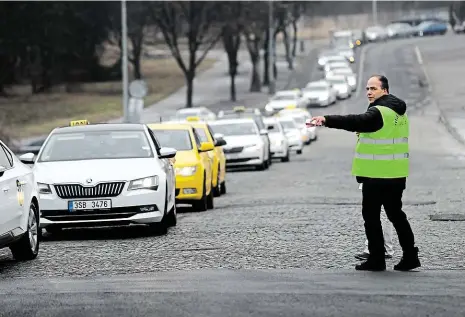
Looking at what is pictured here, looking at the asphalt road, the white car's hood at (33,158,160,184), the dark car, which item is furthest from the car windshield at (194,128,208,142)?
the dark car

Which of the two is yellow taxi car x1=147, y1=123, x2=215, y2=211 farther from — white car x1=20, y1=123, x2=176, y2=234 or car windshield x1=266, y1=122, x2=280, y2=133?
car windshield x1=266, y1=122, x2=280, y2=133

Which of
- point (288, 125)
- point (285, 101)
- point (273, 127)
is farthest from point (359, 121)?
point (285, 101)

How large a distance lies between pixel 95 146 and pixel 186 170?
368 cm

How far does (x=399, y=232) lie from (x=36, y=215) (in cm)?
437

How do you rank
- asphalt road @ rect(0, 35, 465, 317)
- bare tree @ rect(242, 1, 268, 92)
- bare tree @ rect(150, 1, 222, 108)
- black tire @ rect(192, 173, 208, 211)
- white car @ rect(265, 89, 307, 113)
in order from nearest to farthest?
asphalt road @ rect(0, 35, 465, 317)
black tire @ rect(192, 173, 208, 211)
white car @ rect(265, 89, 307, 113)
bare tree @ rect(150, 1, 222, 108)
bare tree @ rect(242, 1, 268, 92)

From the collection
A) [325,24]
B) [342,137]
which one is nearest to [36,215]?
[342,137]

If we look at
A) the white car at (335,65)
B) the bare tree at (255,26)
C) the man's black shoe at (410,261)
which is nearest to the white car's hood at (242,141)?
the man's black shoe at (410,261)

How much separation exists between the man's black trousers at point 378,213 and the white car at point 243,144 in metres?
23.8

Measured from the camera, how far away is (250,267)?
515 inches

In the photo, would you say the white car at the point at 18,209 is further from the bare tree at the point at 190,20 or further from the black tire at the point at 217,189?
the bare tree at the point at 190,20

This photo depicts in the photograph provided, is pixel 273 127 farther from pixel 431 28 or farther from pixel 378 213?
pixel 431 28

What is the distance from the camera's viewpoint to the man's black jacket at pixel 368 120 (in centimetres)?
1198

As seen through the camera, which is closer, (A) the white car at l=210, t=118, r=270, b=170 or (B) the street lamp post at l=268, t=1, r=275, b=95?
(A) the white car at l=210, t=118, r=270, b=170

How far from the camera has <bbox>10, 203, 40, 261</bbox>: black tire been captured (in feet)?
47.2
